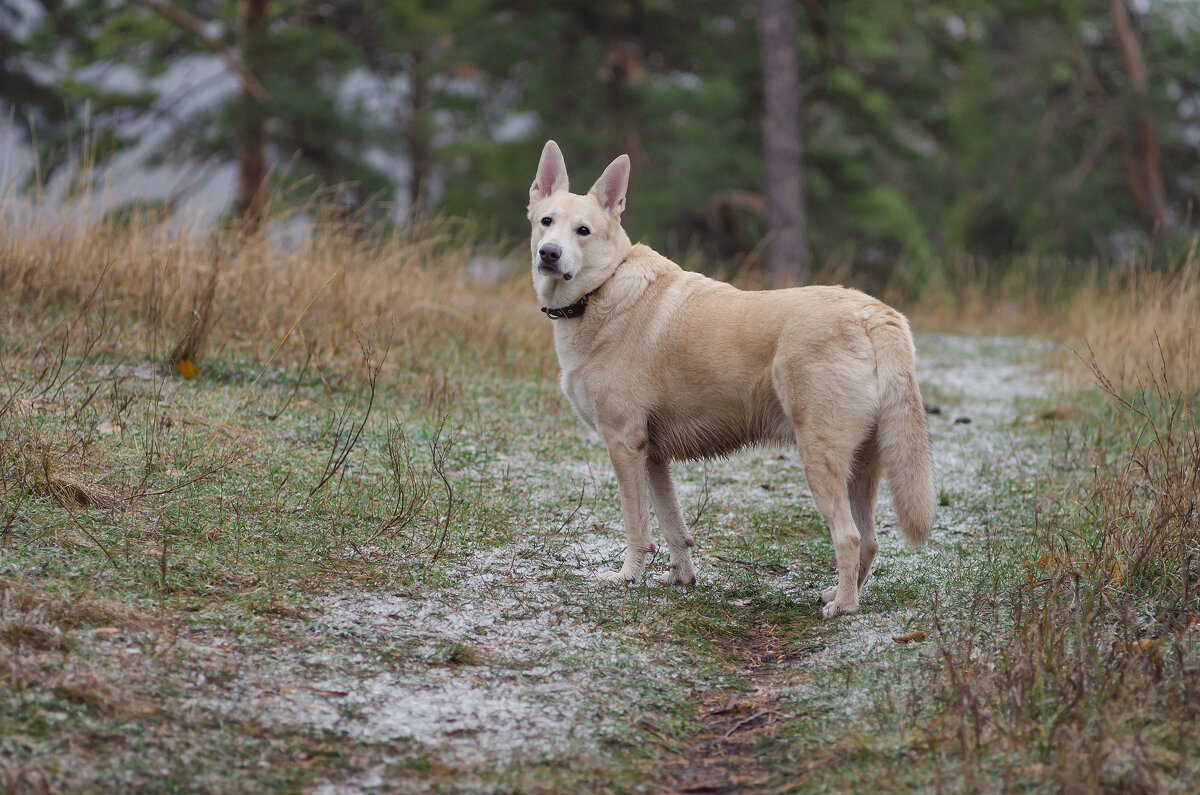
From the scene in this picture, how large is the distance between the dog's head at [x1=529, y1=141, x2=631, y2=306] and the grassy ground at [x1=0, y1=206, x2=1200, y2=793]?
0.96 meters

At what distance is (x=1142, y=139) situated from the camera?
18.8 m

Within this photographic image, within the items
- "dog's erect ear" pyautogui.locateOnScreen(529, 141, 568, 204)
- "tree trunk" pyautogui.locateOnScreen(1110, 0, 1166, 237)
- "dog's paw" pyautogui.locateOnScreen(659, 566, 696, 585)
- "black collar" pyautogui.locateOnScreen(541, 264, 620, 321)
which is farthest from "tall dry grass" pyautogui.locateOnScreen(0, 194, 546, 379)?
"tree trunk" pyautogui.locateOnScreen(1110, 0, 1166, 237)

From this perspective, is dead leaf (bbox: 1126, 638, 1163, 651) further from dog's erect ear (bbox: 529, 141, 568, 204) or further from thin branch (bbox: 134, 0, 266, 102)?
thin branch (bbox: 134, 0, 266, 102)

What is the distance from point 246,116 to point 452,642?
13032 millimetres

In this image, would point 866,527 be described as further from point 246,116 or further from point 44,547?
point 246,116

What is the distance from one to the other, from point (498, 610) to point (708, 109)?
48.6 ft

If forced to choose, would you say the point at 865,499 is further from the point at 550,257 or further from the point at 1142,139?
the point at 1142,139

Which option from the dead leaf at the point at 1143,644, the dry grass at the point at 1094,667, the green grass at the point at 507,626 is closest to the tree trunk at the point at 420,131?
the green grass at the point at 507,626

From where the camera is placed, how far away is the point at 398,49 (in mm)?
20031

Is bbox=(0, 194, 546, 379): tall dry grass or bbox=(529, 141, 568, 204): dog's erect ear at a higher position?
bbox=(529, 141, 568, 204): dog's erect ear

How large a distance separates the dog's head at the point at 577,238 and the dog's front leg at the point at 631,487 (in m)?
0.71

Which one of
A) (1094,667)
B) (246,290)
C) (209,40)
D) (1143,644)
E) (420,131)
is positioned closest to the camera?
(1094,667)

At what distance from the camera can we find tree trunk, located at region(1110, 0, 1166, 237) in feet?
60.0

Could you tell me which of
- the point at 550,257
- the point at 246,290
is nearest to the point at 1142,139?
the point at 246,290
